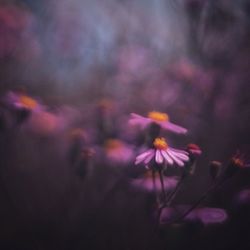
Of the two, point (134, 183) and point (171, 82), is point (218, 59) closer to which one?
point (171, 82)

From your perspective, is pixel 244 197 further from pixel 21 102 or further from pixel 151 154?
pixel 21 102

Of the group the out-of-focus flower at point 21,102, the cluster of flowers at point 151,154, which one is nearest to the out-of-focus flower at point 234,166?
the cluster of flowers at point 151,154

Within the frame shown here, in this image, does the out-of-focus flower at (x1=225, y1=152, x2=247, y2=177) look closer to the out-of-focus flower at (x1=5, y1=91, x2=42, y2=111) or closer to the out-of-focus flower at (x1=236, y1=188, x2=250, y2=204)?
the out-of-focus flower at (x1=236, y1=188, x2=250, y2=204)

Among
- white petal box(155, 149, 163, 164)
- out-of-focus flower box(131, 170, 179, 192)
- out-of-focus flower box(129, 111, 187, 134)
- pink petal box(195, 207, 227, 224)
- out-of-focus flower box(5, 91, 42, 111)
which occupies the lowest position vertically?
pink petal box(195, 207, 227, 224)

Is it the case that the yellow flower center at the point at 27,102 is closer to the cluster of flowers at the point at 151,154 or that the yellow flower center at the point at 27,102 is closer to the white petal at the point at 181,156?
the cluster of flowers at the point at 151,154

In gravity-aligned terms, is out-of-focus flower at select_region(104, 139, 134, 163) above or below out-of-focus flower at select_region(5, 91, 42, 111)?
below

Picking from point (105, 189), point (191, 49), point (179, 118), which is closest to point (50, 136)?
point (105, 189)

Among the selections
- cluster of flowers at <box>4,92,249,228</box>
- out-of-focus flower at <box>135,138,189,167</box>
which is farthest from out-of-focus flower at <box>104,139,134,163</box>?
out-of-focus flower at <box>135,138,189,167</box>
